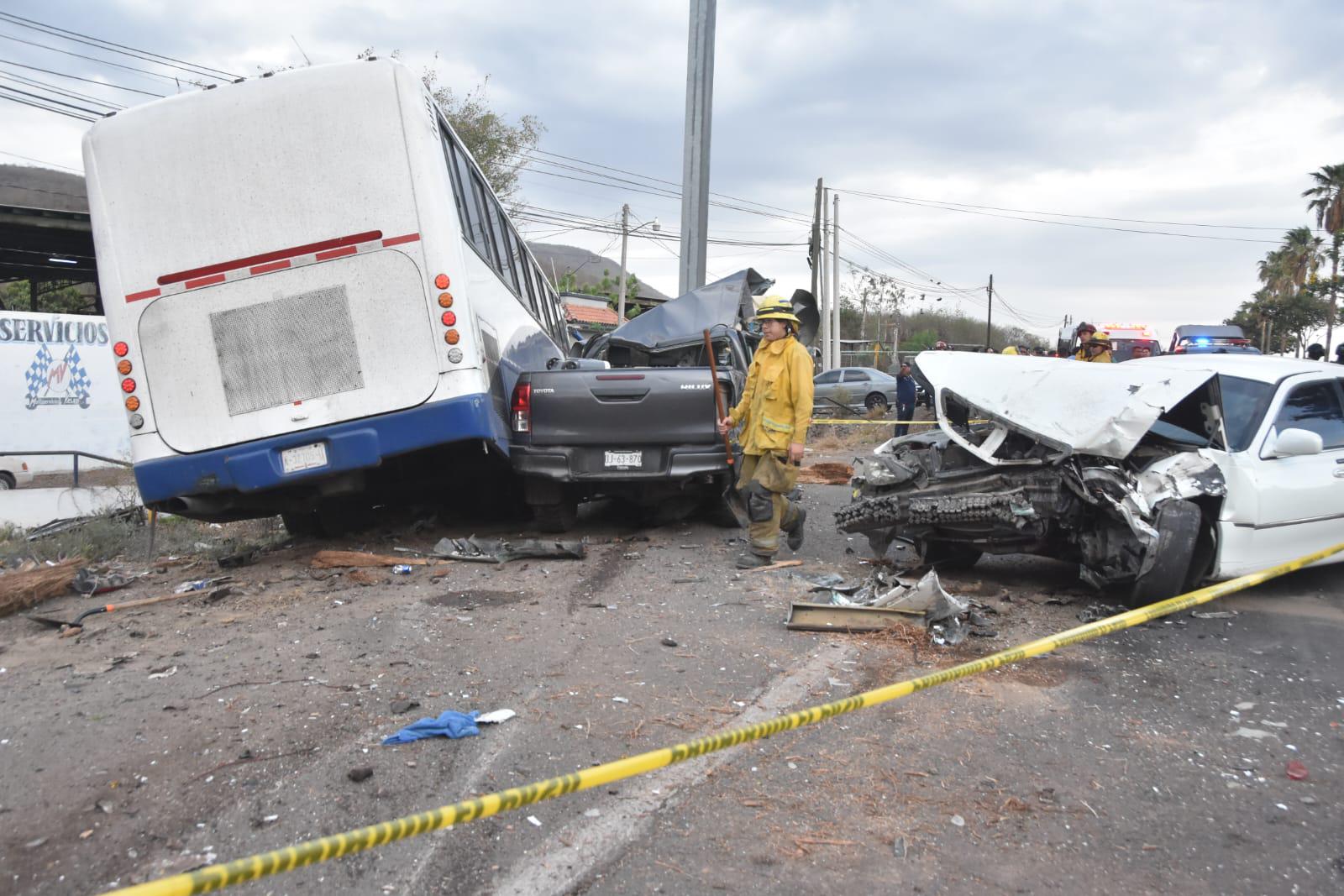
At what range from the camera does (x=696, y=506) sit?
9.08m

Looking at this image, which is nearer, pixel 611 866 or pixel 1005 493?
pixel 611 866

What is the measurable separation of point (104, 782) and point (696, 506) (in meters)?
6.11

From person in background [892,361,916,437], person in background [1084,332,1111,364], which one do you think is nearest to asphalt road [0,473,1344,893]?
person in background [1084,332,1111,364]

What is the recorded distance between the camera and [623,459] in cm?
794

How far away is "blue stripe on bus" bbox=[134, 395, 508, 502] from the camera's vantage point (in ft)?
21.6

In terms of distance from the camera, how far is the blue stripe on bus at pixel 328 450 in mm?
6586

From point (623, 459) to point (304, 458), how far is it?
2.42 m

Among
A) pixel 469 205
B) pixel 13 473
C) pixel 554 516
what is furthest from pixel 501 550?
pixel 13 473

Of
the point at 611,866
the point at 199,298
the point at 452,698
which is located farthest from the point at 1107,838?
the point at 199,298

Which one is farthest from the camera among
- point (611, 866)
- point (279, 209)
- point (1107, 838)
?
point (279, 209)

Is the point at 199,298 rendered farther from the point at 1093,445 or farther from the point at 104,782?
the point at 1093,445

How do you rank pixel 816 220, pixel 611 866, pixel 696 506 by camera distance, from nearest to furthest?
pixel 611 866
pixel 696 506
pixel 816 220

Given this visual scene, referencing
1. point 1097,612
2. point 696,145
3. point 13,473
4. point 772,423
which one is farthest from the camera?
point 696,145

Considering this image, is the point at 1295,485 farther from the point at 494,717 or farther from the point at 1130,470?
the point at 494,717
